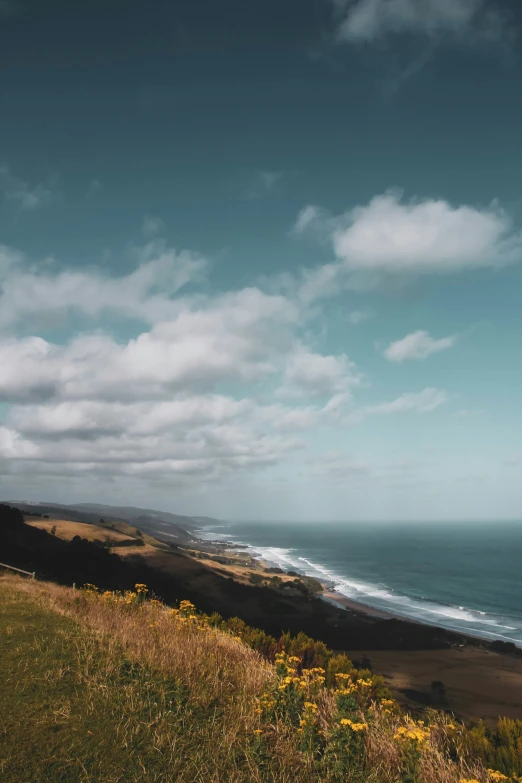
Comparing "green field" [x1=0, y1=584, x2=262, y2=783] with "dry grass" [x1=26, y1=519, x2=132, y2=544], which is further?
"dry grass" [x1=26, y1=519, x2=132, y2=544]

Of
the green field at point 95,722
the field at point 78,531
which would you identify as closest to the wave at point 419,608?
the field at point 78,531

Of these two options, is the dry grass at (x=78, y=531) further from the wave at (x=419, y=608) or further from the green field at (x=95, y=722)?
the green field at (x=95, y=722)

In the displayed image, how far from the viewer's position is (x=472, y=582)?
8000 centimetres

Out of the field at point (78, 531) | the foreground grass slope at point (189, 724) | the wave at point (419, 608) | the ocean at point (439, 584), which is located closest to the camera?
the foreground grass slope at point (189, 724)

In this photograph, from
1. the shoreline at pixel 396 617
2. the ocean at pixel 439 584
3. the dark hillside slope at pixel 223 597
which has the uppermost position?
the dark hillside slope at pixel 223 597

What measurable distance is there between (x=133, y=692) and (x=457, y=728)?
5.16 metres

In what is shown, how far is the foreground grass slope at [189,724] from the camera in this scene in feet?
15.2

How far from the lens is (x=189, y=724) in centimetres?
554

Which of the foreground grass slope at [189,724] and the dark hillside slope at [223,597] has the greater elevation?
the foreground grass slope at [189,724]

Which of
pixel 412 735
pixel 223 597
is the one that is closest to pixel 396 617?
pixel 223 597

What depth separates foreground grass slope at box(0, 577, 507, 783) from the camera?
463 centimetres

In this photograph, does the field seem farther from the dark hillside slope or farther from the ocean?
the ocean

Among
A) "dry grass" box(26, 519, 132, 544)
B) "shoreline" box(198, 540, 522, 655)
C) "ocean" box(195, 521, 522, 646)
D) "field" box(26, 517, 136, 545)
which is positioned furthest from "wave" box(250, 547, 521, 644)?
"dry grass" box(26, 519, 132, 544)

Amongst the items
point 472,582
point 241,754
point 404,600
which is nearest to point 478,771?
point 241,754
